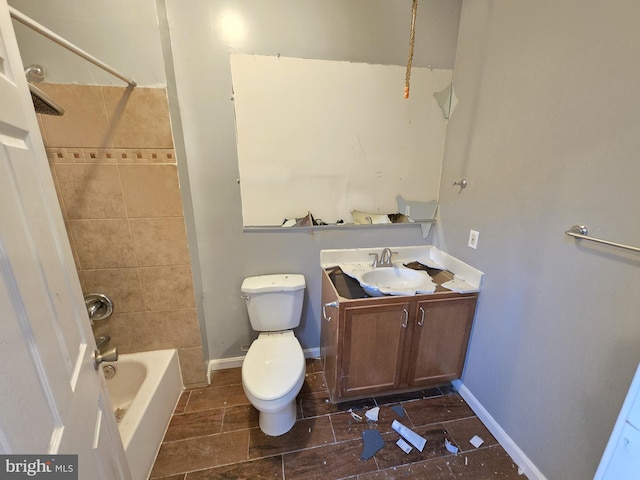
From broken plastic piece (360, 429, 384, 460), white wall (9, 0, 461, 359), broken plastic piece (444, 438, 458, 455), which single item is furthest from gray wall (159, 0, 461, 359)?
broken plastic piece (444, 438, 458, 455)

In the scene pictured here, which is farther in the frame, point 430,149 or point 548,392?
point 430,149

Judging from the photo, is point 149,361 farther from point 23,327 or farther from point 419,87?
point 419,87

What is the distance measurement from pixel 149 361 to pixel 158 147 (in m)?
1.24

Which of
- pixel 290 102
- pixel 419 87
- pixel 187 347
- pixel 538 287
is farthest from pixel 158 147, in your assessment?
pixel 538 287

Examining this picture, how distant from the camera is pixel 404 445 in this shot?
4.58 ft

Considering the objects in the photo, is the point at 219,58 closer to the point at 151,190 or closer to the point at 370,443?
the point at 151,190

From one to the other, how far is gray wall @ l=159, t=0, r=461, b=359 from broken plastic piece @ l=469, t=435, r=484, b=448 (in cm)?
123

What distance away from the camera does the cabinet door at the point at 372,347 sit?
1448 mm

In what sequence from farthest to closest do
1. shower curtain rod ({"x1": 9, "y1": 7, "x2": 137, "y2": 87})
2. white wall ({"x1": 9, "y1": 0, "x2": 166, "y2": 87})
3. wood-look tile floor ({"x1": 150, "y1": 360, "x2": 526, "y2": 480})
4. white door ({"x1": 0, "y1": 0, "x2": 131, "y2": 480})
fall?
wood-look tile floor ({"x1": 150, "y1": 360, "x2": 526, "y2": 480}) → white wall ({"x1": 9, "y1": 0, "x2": 166, "y2": 87}) → shower curtain rod ({"x1": 9, "y1": 7, "x2": 137, "y2": 87}) → white door ({"x1": 0, "y1": 0, "x2": 131, "y2": 480})

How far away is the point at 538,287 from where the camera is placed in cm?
119

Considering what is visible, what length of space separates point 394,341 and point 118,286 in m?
1.62

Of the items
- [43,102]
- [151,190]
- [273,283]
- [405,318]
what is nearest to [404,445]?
[405,318]

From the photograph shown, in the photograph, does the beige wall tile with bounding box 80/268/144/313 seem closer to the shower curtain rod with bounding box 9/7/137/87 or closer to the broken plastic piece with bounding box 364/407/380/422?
the shower curtain rod with bounding box 9/7/137/87

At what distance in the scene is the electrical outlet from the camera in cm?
153
